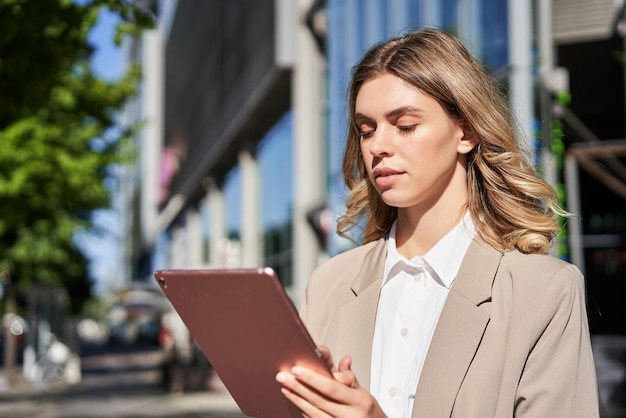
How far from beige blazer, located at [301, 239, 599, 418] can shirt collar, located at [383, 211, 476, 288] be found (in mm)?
38

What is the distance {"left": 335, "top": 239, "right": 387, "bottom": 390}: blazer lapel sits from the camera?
6.98 ft

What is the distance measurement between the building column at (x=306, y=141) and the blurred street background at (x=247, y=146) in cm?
4

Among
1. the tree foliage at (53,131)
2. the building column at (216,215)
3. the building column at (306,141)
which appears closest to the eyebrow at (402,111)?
the tree foliage at (53,131)

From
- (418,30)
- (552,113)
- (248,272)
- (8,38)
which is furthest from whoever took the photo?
Answer: (552,113)

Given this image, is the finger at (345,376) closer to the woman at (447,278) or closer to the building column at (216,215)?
the woman at (447,278)

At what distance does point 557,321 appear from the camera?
76.2 inches

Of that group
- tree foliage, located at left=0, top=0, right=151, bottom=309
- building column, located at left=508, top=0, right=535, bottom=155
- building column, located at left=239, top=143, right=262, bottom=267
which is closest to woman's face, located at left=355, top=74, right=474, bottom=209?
tree foliage, located at left=0, top=0, right=151, bottom=309

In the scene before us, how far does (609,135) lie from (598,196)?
56.2 inches

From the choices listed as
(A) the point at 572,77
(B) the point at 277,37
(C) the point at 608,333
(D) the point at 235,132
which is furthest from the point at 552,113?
(D) the point at 235,132

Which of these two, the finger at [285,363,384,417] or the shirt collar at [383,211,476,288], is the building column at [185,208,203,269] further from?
the finger at [285,363,384,417]

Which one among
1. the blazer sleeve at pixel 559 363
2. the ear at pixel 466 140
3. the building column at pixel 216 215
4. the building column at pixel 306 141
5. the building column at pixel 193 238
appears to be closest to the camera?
the blazer sleeve at pixel 559 363

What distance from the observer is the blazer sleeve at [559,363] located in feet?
6.21

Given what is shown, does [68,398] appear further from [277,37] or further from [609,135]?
[609,135]

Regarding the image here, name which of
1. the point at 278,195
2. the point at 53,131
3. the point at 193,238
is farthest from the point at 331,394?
the point at 193,238
